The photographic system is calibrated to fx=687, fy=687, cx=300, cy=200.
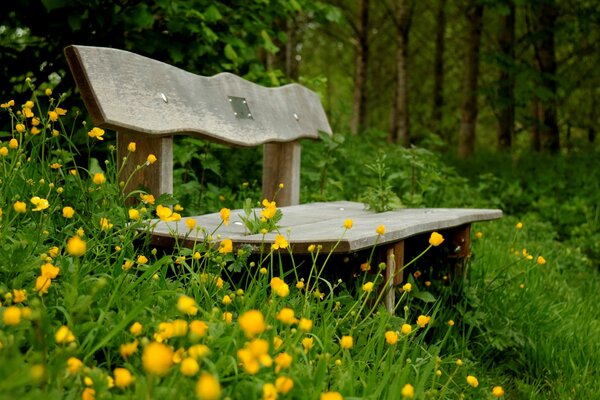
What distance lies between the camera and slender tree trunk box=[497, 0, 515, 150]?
8259 mm

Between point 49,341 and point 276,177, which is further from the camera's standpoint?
point 276,177

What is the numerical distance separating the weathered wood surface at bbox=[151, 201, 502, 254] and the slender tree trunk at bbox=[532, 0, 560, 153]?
553 centimetres

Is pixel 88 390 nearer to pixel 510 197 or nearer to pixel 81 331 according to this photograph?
pixel 81 331

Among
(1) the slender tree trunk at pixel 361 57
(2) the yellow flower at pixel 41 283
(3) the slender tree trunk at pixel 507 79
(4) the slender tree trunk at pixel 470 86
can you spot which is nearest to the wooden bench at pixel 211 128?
(2) the yellow flower at pixel 41 283

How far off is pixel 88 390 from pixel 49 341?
0.28 metres

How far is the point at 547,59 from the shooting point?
907 centimetres

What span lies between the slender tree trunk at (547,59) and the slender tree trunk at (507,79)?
1.19 feet

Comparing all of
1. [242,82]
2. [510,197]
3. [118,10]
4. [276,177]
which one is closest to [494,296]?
[276,177]

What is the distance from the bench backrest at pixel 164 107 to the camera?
Answer: 100 inches

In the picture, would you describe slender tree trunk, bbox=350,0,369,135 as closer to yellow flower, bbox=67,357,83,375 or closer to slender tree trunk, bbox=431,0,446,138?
slender tree trunk, bbox=431,0,446,138

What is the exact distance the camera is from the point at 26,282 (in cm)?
192

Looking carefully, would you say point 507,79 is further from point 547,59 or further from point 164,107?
point 164,107

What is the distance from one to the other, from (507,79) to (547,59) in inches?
35.2

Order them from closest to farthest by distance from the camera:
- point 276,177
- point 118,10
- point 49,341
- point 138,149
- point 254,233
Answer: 1. point 49,341
2. point 254,233
3. point 138,149
4. point 276,177
5. point 118,10
